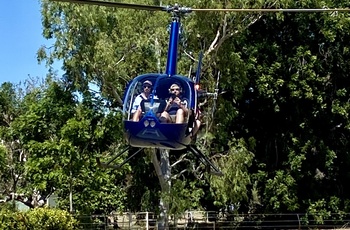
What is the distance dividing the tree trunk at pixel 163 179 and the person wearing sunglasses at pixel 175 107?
9514mm

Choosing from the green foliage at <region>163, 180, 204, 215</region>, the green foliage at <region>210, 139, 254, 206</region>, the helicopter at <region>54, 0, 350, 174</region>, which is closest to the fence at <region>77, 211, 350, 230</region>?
the green foliage at <region>163, 180, 204, 215</region>

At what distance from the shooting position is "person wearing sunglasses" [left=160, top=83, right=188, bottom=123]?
7.25 metres

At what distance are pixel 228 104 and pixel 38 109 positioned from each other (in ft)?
17.8

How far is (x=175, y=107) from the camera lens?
7.32 metres

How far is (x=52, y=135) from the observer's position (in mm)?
18328

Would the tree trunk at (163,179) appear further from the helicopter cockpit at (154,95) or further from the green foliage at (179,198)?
the helicopter cockpit at (154,95)

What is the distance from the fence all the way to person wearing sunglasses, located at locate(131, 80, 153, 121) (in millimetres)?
11950

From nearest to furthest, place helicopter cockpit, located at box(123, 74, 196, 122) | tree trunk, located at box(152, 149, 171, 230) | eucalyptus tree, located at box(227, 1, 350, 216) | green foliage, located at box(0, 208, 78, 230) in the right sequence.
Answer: helicopter cockpit, located at box(123, 74, 196, 122)
green foliage, located at box(0, 208, 78, 230)
tree trunk, located at box(152, 149, 171, 230)
eucalyptus tree, located at box(227, 1, 350, 216)

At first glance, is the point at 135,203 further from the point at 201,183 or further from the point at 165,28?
the point at 165,28

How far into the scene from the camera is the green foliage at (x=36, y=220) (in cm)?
1488

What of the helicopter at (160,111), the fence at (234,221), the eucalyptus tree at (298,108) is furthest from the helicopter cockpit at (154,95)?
the eucalyptus tree at (298,108)

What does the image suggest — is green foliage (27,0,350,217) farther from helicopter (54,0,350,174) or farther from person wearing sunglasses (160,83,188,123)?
person wearing sunglasses (160,83,188,123)

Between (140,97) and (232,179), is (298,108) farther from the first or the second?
(140,97)

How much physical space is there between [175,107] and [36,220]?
29.0 feet
